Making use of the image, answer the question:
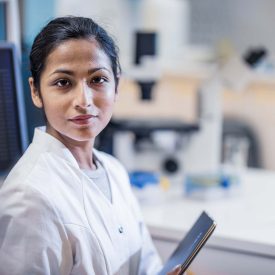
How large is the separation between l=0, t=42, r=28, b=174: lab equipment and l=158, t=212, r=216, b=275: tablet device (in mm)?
496

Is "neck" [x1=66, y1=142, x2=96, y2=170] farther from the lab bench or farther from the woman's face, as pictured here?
the lab bench

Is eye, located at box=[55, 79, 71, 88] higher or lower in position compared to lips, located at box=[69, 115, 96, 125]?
higher

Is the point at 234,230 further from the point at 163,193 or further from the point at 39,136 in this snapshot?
the point at 39,136

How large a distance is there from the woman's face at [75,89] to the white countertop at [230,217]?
0.50 m

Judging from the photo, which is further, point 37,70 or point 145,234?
point 145,234

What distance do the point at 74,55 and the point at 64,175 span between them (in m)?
0.23

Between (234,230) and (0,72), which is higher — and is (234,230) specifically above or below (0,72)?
below

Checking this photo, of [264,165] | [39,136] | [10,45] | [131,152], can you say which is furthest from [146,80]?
[264,165]

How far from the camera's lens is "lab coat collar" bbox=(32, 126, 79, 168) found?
914mm

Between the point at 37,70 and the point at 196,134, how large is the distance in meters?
1.02

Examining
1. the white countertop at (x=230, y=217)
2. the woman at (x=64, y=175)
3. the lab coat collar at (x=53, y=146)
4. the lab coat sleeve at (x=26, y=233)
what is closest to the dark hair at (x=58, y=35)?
the woman at (x=64, y=175)

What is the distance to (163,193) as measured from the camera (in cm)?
153

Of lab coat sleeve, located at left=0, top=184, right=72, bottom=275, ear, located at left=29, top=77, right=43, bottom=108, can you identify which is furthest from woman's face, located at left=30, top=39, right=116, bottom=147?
lab coat sleeve, located at left=0, top=184, right=72, bottom=275

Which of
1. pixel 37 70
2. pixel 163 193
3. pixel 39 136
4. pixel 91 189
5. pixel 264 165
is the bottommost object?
pixel 264 165
